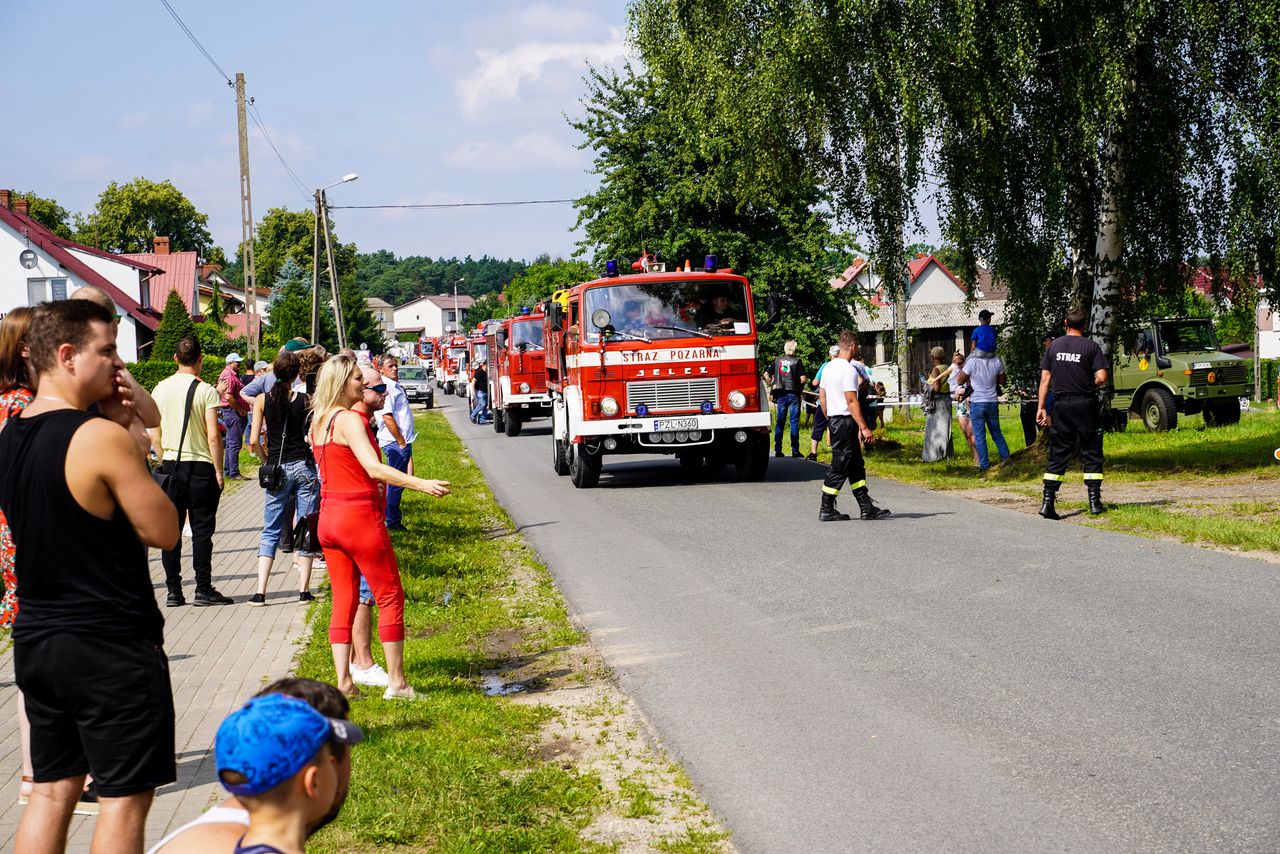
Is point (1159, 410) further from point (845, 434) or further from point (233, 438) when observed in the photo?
point (233, 438)

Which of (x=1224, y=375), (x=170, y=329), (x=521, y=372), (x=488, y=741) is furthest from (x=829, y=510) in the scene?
(x=170, y=329)

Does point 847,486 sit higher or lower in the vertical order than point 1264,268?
lower

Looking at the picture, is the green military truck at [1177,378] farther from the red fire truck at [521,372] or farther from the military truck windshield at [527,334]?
the military truck windshield at [527,334]

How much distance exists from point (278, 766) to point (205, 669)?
595 cm

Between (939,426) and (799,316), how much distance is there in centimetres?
1560

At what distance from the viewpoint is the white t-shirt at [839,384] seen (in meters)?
13.3

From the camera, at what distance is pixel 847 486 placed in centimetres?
1669

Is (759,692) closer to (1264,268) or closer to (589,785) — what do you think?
(589,785)

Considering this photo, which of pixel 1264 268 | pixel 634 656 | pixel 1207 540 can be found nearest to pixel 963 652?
pixel 634 656

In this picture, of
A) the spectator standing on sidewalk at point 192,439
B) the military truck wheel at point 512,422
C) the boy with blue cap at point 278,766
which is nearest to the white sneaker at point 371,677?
the spectator standing on sidewalk at point 192,439

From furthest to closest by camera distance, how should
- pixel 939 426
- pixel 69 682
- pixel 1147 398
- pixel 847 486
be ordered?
pixel 1147 398 < pixel 939 426 < pixel 847 486 < pixel 69 682

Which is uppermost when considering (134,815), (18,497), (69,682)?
(18,497)

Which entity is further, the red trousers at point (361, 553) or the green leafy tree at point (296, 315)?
the green leafy tree at point (296, 315)

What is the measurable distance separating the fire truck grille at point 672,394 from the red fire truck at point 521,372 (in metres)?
14.9
